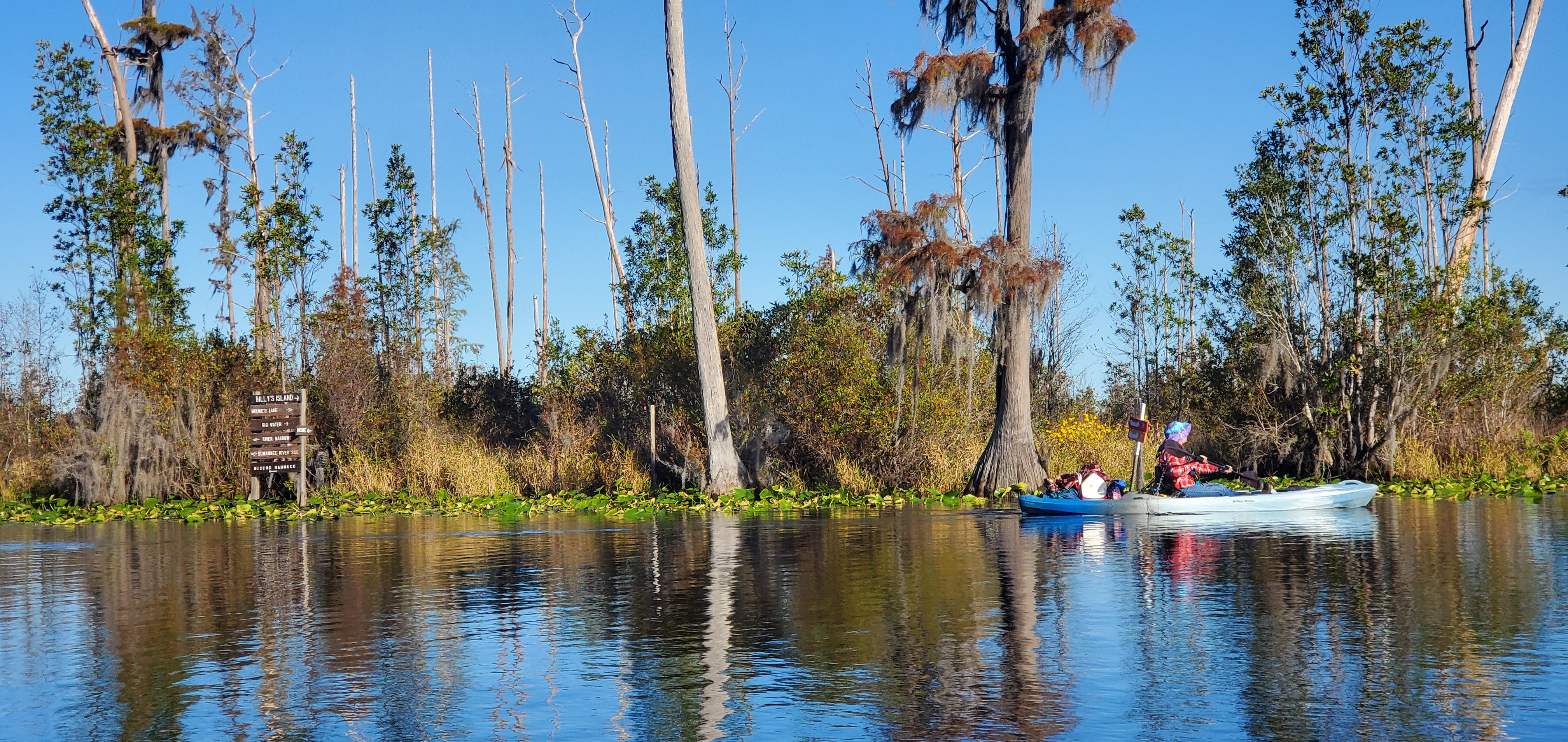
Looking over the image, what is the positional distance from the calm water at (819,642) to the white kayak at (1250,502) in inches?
115

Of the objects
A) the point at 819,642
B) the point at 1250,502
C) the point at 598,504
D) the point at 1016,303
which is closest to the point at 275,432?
the point at 598,504

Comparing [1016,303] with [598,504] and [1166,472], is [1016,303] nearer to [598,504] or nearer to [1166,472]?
[1166,472]

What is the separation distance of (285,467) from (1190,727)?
24530mm

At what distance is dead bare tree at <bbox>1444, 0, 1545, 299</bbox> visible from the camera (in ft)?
84.2

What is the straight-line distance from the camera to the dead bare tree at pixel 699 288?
25.6 meters

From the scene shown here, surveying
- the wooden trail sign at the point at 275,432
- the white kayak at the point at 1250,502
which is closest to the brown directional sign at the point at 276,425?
the wooden trail sign at the point at 275,432

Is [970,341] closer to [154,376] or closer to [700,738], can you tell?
[154,376]

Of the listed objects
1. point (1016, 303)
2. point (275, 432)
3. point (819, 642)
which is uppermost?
point (1016, 303)

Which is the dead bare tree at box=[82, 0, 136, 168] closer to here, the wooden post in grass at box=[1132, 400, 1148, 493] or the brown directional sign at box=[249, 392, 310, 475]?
the brown directional sign at box=[249, 392, 310, 475]

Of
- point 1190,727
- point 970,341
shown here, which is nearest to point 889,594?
point 1190,727

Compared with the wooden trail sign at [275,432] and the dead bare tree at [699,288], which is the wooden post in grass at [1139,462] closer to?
the dead bare tree at [699,288]

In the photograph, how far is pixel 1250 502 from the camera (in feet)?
57.8

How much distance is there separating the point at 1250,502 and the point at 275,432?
19.6 metres

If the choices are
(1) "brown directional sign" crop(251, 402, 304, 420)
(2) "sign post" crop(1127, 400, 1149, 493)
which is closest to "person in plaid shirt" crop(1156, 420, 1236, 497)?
(2) "sign post" crop(1127, 400, 1149, 493)
